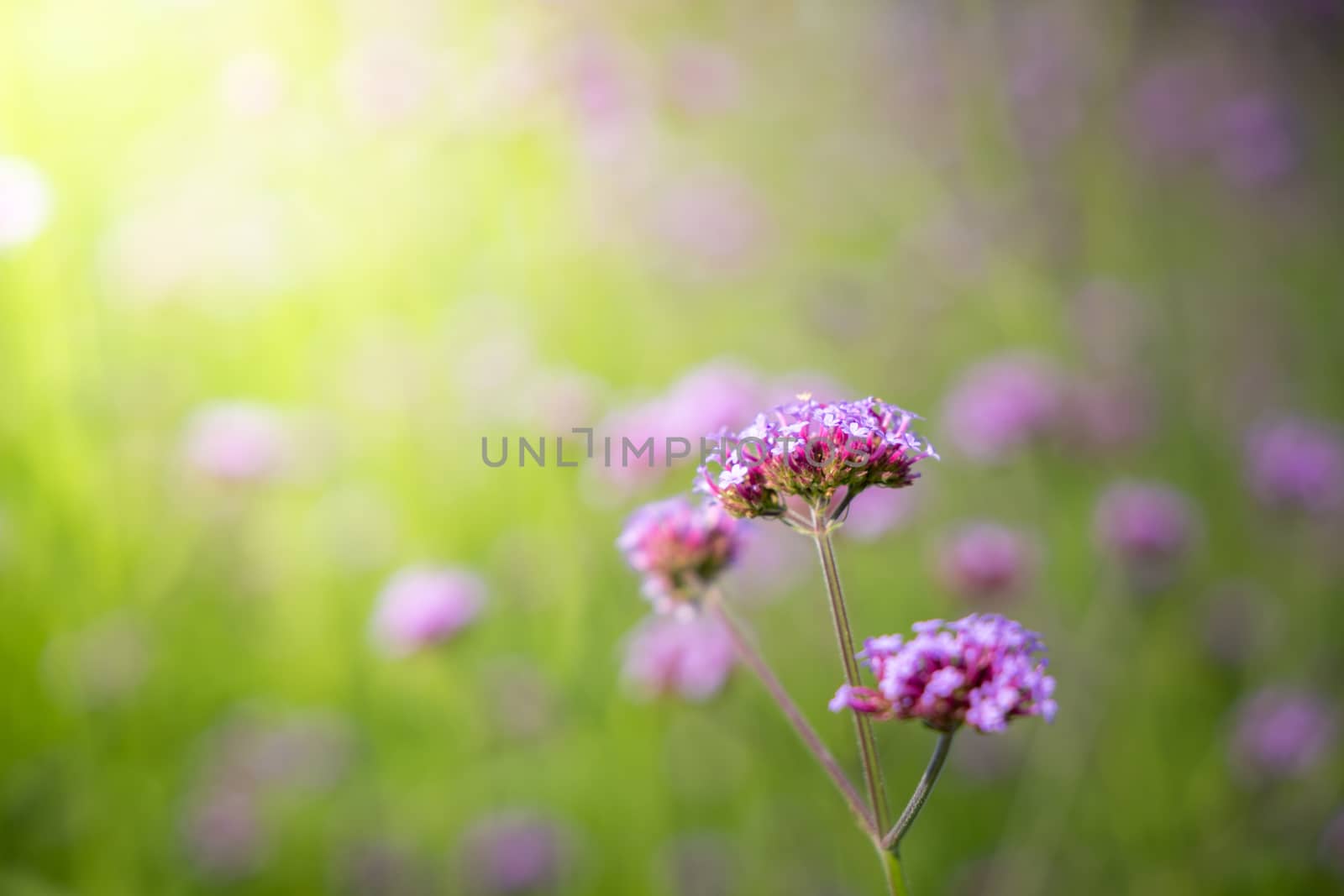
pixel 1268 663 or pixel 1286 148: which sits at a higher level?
pixel 1286 148

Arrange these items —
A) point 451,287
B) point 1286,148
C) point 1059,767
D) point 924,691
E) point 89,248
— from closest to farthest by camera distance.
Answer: point 924,691 < point 1059,767 < point 89,248 < point 451,287 < point 1286,148

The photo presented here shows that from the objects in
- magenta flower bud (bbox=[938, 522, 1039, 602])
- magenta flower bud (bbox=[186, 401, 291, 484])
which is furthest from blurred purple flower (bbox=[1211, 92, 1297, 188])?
magenta flower bud (bbox=[186, 401, 291, 484])

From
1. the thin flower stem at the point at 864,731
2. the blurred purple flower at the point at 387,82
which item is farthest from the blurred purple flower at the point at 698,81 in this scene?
the thin flower stem at the point at 864,731

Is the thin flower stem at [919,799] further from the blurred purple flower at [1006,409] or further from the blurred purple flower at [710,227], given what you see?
the blurred purple flower at [710,227]

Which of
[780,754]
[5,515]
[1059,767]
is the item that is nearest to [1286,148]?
[1059,767]

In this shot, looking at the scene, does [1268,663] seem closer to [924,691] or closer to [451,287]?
[924,691]

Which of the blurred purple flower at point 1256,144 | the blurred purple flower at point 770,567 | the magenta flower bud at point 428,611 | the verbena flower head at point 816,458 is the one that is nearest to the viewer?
the verbena flower head at point 816,458

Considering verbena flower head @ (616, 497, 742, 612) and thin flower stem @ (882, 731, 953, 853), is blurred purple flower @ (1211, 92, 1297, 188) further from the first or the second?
thin flower stem @ (882, 731, 953, 853)

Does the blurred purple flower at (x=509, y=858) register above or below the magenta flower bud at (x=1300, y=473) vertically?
below
